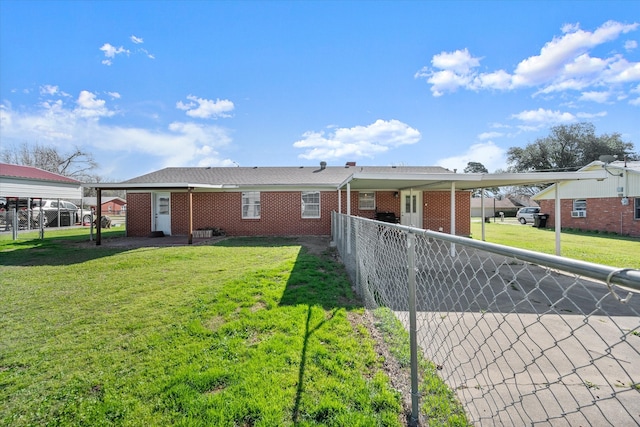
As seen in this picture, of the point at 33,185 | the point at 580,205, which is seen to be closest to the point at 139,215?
the point at 33,185

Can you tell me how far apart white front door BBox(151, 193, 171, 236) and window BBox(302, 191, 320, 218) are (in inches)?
281

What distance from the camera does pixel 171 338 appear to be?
364cm

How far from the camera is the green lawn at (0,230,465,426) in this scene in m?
2.42

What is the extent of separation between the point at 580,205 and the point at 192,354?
25.6 m

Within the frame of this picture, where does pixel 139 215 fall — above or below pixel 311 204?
below

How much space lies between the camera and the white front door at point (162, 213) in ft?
51.1

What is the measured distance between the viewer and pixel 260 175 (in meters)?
17.2

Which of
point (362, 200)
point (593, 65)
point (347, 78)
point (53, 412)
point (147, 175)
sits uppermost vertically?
point (593, 65)

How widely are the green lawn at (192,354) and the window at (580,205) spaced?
2188 cm

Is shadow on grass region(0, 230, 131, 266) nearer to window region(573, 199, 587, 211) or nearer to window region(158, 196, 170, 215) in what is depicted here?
window region(158, 196, 170, 215)

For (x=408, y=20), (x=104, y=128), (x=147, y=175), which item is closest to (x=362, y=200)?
(x=408, y=20)

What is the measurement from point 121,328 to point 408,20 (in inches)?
396

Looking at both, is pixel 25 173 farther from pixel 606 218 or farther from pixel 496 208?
pixel 496 208

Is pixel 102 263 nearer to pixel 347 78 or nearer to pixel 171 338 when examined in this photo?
pixel 171 338
